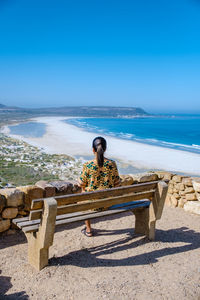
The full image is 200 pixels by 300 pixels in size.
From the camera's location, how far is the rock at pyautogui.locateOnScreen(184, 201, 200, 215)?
552 centimetres

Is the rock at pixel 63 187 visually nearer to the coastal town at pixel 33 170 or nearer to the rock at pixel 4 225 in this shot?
the rock at pixel 4 225

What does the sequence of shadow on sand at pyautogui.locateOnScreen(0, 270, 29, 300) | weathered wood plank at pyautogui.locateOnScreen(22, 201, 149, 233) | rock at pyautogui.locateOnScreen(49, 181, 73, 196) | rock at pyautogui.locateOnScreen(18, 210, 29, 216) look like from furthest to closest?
rock at pyautogui.locateOnScreen(49, 181, 73, 196) < rock at pyautogui.locateOnScreen(18, 210, 29, 216) < weathered wood plank at pyautogui.locateOnScreen(22, 201, 149, 233) < shadow on sand at pyautogui.locateOnScreen(0, 270, 29, 300)

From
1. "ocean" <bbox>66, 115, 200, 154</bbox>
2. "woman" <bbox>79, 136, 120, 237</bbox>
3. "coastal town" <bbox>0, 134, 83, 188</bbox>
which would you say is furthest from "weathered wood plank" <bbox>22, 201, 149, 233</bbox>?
"ocean" <bbox>66, 115, 200, 154</bbox>

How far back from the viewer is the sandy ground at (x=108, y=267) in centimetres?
285

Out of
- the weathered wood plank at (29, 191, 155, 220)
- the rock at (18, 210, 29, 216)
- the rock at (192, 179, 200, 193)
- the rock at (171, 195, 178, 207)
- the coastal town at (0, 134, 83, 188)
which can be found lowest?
the coastal town at (0, 134, 83, 188)

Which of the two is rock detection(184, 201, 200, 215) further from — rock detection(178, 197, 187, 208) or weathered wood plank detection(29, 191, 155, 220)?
weathered wood plank detection(29, 191, 155, 220)

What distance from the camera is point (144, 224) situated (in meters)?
4.20

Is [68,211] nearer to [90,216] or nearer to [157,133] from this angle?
[90,216]

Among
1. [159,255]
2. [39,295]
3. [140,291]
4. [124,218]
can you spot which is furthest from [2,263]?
[124,218]

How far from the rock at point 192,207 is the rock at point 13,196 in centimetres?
325

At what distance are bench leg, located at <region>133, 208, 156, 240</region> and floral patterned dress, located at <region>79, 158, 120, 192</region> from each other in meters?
0.64

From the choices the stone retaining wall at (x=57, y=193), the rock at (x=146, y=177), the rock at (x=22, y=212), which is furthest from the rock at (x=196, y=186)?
the rock at (x=22, y=212)

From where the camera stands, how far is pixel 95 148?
12.8ft

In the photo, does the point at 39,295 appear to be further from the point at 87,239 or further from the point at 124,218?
the point at 124,218
